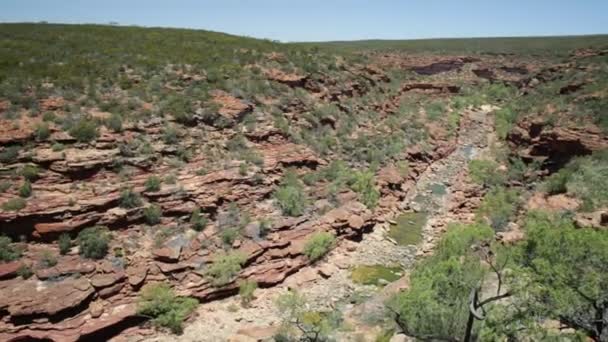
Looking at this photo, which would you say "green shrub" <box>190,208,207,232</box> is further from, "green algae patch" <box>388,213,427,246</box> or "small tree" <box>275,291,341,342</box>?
"green algae patch" <box>388,213,427,246</box>

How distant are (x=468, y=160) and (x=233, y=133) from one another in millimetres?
17311

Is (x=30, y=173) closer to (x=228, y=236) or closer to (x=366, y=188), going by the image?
(x=228, y=236)

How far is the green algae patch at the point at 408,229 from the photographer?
19797 mm

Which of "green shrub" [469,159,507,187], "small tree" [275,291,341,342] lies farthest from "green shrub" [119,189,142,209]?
"green shrub" [469,159,507,187]

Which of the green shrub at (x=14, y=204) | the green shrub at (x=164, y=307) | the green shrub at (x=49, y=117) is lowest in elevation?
the green shrub at (x=164, y=307)

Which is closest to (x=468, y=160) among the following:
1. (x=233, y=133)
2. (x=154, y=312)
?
(x=233, y=133)

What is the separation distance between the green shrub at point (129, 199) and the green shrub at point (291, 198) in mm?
5991

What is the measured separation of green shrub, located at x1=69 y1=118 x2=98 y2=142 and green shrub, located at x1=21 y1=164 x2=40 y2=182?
2324 millimetres

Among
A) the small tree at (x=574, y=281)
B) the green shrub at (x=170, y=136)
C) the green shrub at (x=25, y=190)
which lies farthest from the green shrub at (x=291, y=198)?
the small tree at (x=574, y=281)

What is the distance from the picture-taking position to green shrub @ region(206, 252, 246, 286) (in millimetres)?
14789

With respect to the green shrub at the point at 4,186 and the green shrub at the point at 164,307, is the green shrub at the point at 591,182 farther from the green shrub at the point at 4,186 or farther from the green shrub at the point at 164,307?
the green shrub at the point at 4,186

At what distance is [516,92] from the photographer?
4634 cm

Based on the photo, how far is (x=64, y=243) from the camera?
1393 cm

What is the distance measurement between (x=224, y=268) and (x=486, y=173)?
18558mm
